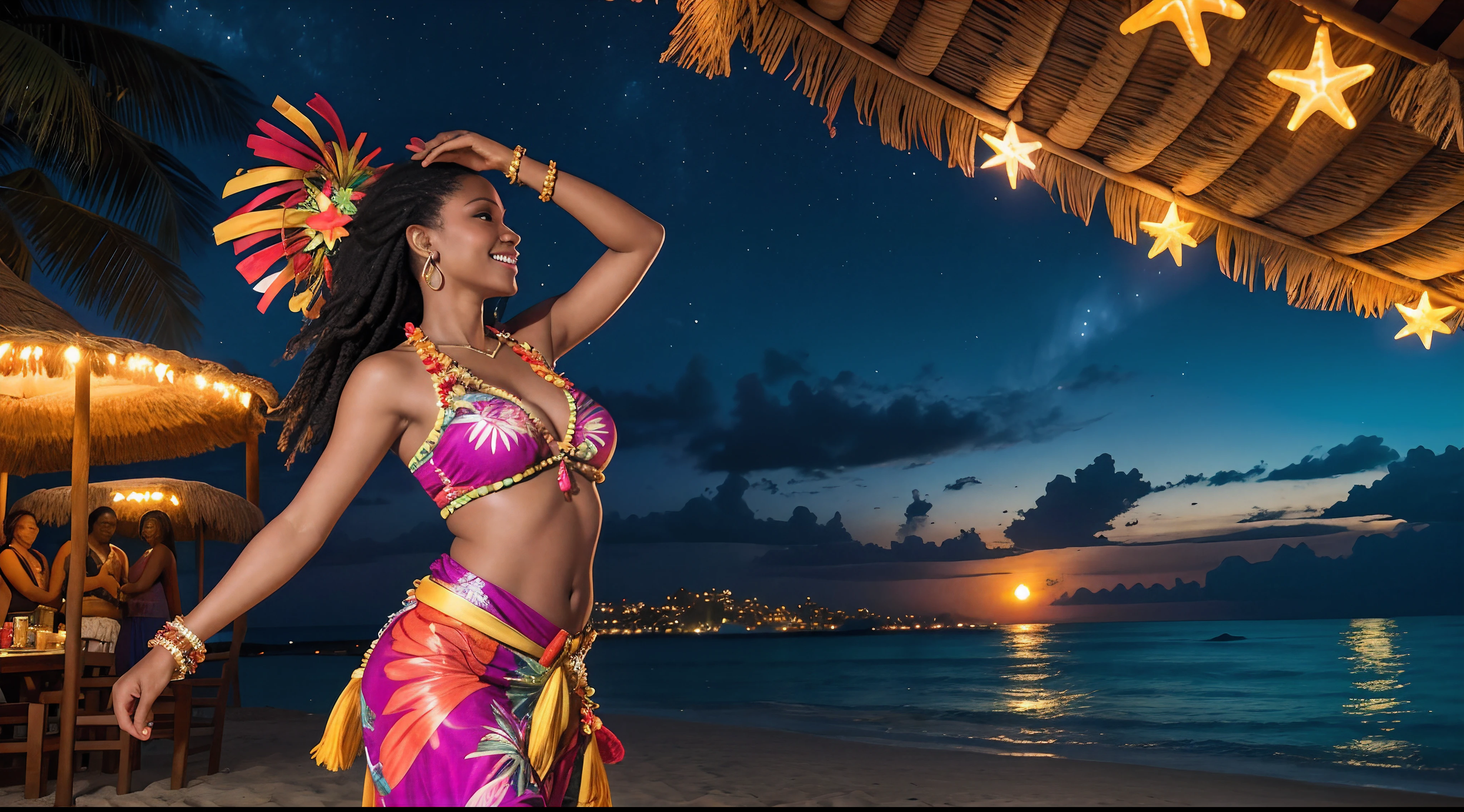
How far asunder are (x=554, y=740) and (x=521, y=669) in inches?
5.1

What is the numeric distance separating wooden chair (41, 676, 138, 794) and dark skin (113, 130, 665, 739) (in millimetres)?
4725

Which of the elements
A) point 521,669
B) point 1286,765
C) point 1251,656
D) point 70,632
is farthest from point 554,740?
point 1251,656

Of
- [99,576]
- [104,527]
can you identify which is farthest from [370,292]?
[99,576]

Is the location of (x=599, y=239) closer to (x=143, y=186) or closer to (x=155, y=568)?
(x=155, y=568)

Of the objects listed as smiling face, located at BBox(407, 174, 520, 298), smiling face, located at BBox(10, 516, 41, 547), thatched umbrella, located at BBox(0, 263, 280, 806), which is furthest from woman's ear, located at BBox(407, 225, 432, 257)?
smiling face, located at BBox(10, 516, 41, 547)

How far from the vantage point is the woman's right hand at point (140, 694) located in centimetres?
150

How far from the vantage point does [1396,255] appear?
88.1 inches

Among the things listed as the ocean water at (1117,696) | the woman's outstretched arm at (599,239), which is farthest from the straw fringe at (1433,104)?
the ocean water at (1117,696)

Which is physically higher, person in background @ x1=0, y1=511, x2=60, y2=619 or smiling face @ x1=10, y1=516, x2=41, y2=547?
smiling face @ x1=10, y1=516, x2=41, y2=547

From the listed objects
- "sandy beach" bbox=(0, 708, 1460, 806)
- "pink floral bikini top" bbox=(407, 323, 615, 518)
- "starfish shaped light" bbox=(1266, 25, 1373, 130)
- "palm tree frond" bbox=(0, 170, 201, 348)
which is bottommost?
"sandy beach" bbox=(0, 708, 1460, 806)

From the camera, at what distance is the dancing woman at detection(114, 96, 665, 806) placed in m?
1.58

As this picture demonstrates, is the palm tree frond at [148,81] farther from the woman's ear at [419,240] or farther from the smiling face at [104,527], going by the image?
the woman's ear at [419,240]

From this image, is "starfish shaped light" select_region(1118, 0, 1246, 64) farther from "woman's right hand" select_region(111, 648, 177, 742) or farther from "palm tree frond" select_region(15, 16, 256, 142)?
"palm tree frond" select_region(15, 16, 256, 142)

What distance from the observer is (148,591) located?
7.15 metres
